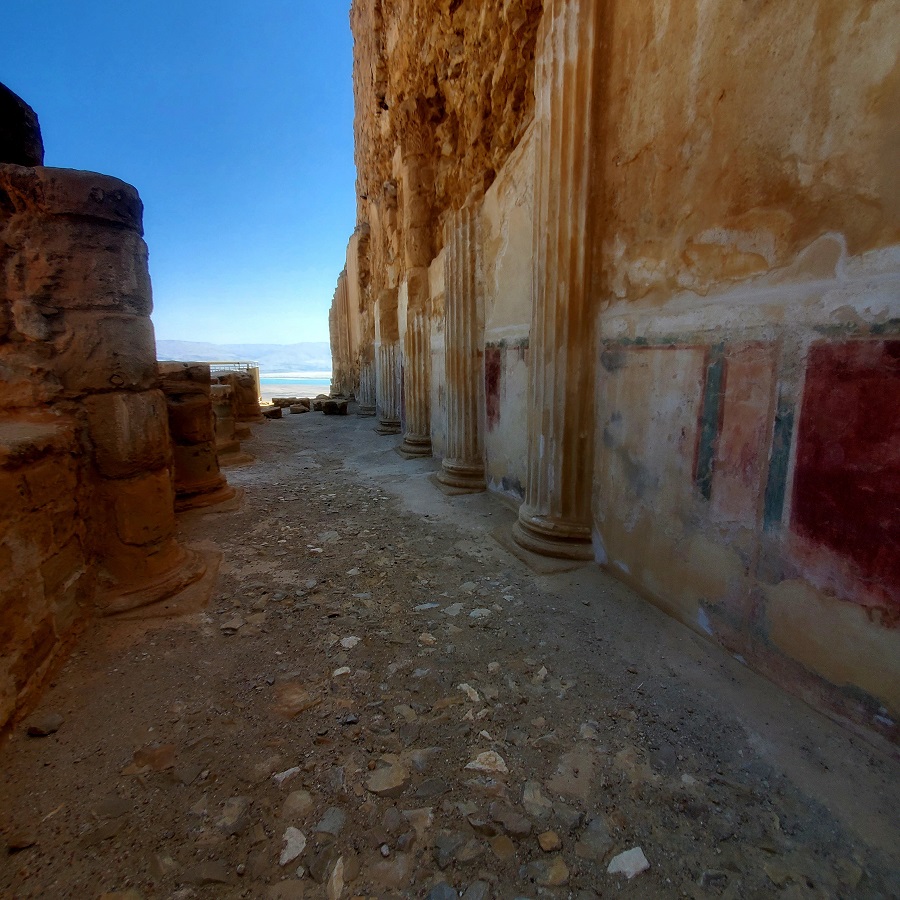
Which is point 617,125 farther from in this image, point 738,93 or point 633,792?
point 633,792

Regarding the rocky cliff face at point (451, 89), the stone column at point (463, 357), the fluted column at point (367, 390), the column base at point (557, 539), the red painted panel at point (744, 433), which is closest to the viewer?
the red painted panel at point (744, 433)

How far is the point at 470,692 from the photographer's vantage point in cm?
181

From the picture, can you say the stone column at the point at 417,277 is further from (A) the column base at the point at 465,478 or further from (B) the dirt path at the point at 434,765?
(B) the dirt path at the point at 434,765

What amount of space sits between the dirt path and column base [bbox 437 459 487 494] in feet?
7.08

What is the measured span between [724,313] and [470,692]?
6.01 feet

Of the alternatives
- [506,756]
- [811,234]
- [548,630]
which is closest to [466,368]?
[548,630]

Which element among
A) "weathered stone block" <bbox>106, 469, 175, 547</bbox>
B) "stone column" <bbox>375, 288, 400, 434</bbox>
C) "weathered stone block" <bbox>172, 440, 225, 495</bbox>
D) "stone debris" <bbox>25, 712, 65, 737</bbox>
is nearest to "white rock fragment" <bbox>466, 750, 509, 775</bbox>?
"stone debris" <bbox>25, 712, 65, 737</bbox>

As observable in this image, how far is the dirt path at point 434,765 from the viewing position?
118 centimetres

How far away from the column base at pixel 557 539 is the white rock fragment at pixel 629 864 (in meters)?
1.70

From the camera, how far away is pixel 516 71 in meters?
3.44

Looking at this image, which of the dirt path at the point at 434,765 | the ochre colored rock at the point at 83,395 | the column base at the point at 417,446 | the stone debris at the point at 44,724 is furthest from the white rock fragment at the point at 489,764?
the column base at the point at 417,446

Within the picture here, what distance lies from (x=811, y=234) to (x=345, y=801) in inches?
92.4

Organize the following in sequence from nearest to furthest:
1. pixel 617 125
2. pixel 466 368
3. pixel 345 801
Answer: pixel 345 801, pixel 617 125, pixel 466 368

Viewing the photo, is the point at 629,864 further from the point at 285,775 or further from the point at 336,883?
the point at 285,775
